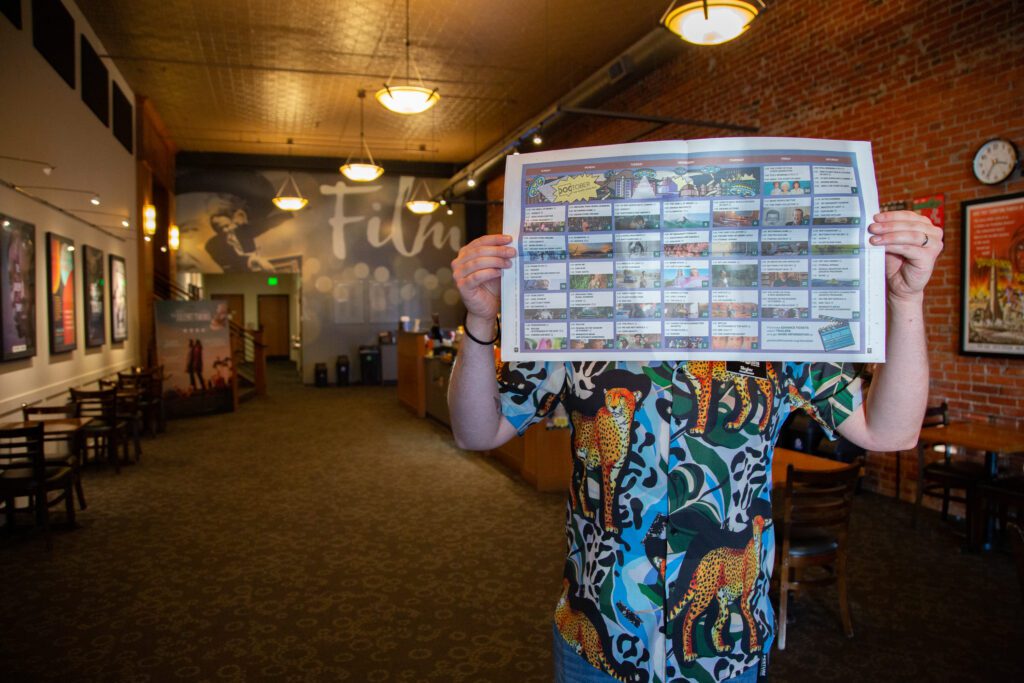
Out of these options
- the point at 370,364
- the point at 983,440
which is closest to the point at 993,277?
the point at 983,440

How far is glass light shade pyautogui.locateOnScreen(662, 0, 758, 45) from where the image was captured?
15.5ft

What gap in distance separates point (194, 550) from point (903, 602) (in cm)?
470

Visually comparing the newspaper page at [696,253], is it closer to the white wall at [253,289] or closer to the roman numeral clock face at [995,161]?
the roman numeral clock face at [995,161]

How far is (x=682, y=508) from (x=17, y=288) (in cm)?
660

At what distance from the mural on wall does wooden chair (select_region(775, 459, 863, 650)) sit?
13.8 m

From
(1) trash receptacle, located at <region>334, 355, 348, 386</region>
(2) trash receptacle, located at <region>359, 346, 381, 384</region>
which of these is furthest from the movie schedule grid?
(1) trash receptacle, located at <region>334, 355, 348, 386</region>

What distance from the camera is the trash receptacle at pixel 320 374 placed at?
15703 millimetres

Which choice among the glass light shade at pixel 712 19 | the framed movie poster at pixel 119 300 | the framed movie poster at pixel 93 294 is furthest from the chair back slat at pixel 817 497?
the framed movie poster at pixel 119 300

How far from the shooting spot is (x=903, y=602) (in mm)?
3912

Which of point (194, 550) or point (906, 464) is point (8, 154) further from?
point (906, 464)

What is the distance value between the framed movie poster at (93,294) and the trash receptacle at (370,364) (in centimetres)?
713

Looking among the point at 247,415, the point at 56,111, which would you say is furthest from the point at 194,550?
the point at 247,415

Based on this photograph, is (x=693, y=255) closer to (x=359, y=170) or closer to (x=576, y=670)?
(x=576, y=670)

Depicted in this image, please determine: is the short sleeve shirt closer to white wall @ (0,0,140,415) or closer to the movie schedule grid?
the movie schedule grid
